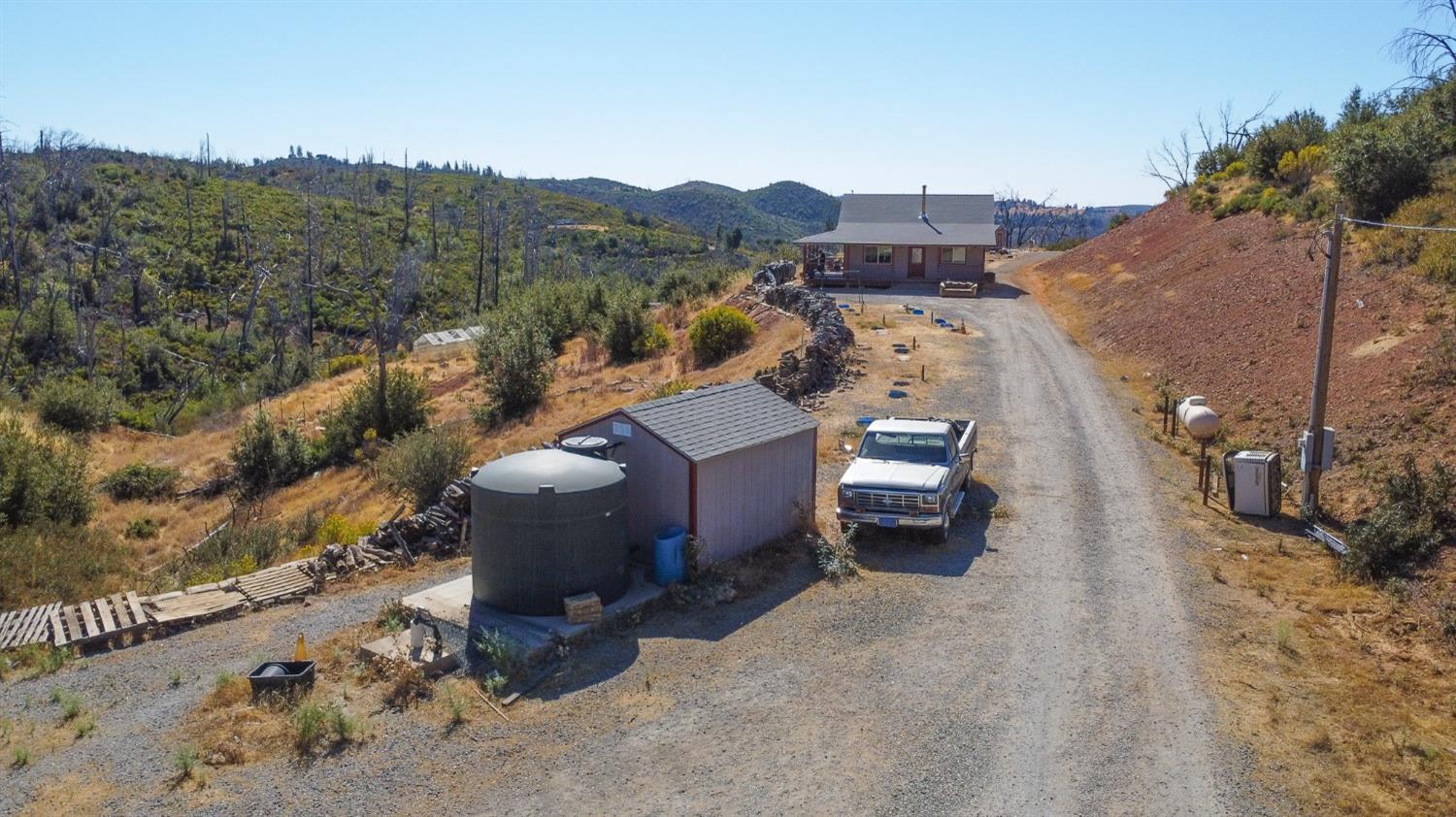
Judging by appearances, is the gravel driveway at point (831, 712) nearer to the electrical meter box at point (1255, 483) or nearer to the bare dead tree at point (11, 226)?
the electrical meter box at point (1255, 483)

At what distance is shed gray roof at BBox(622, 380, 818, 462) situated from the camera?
46.9 ft

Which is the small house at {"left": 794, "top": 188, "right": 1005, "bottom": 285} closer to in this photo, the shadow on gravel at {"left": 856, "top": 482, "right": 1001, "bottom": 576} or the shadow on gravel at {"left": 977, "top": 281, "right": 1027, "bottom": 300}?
the shadow on gravel at {"left": 977, "top": 281, "right": 1027, "bottom": 300}

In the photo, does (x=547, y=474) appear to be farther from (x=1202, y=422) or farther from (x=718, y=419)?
(x=1202, y=422)

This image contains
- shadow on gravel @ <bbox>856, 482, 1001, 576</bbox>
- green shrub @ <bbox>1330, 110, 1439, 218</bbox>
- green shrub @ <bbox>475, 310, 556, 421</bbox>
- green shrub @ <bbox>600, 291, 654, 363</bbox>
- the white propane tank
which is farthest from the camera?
green shrub @ <bbox>600, 291, 654, 363</bbox>

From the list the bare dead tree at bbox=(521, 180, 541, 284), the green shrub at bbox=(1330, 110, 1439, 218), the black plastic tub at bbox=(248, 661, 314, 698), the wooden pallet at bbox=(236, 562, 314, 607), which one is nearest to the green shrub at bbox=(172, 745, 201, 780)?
the black plastic tub at bbox=(248, 661, 314, 698)

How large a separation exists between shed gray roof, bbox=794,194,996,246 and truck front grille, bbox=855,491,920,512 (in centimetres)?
3321

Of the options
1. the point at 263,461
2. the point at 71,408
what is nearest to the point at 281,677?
the point at 263,461

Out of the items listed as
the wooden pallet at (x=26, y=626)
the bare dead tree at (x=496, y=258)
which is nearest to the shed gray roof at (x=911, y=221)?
the bare dead tree at (x=496, y=258)

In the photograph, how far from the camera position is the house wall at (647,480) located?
1414 centimetres

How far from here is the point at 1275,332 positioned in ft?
85.0

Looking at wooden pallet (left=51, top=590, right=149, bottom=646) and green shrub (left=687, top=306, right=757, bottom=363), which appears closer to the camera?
wooden pallet (left=51, top=590, right=149, bottom=646)

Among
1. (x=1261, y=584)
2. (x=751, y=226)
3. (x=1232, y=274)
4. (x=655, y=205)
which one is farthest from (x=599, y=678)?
(x=655, y=205)

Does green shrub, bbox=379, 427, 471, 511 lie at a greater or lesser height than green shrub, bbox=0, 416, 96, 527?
greater

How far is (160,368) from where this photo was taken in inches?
1928
